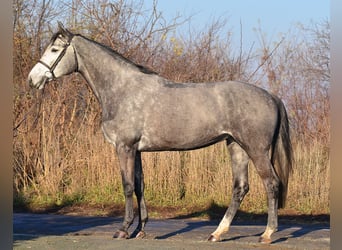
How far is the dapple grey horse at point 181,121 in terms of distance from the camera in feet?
27.8

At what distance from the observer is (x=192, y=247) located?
7.67 metres

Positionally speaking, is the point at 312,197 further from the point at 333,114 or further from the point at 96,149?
the point at 333,114

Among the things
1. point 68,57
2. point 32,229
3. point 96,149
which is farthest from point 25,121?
point 68,57

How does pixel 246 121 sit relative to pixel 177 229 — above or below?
above

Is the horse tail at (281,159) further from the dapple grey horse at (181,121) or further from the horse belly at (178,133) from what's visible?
the horse belly at (178,133)

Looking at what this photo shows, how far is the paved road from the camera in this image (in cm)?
778

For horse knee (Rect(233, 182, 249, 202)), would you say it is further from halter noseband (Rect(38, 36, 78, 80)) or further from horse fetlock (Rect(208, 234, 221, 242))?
halter noseband (Rect(38, 36, 78, 80))

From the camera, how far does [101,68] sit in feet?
29.2

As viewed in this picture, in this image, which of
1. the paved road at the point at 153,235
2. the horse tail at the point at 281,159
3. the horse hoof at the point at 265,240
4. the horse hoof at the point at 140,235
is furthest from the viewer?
the horse tail at the point at 281,159

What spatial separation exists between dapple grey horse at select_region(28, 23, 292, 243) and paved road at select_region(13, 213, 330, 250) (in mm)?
350

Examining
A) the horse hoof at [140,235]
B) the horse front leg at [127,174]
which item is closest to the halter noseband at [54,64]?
the horse front leg at [127,174]

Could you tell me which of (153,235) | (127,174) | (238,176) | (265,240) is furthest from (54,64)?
(265,240)

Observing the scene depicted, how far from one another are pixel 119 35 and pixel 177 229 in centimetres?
820

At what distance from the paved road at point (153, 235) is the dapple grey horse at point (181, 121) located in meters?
0.35
